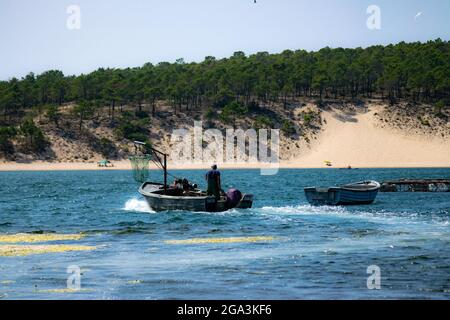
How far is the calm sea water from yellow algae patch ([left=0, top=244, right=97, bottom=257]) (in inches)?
29.7

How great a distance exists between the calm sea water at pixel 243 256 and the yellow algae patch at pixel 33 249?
0.75m

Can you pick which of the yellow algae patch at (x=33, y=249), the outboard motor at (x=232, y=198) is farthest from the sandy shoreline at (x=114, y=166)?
the yellow algae patch at (x=33, y=249)

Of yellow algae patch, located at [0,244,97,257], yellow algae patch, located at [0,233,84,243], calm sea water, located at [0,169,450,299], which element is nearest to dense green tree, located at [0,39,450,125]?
calm sea water, located at [0,169,450,299]

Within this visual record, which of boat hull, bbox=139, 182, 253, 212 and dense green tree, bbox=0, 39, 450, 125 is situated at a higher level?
dense green tree, bbox=0, 39, 450, 125

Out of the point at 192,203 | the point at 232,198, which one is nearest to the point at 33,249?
the point at 192,203

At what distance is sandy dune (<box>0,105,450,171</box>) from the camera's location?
502 feet

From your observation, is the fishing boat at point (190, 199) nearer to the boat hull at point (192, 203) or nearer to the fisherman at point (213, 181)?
the boat hull at point (192, 203)

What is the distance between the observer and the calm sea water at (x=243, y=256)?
2166 centimetres

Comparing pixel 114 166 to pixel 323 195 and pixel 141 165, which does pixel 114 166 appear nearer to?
pixel 141 165

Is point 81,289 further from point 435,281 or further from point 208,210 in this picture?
point 208,210

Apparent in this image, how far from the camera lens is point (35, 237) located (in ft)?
111

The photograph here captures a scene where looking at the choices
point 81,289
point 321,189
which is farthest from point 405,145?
point 81,289

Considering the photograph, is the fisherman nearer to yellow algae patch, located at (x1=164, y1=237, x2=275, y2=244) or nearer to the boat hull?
the boat hull

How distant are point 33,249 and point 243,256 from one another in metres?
8.10
